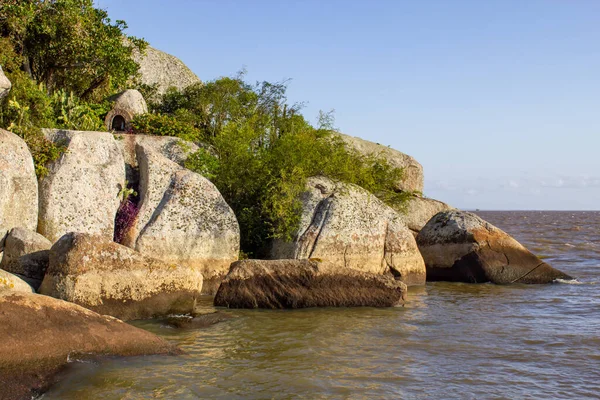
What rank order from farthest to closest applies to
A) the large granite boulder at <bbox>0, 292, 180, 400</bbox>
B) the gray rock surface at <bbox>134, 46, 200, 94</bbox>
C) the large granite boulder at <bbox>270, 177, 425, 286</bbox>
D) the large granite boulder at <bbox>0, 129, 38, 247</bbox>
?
the gray rock surface at <bbox>134, 46, 200, 94</bbox>
the large granite boulder at <bbox>270, 177, 425, 286</bbox>
the large granite boulder at <bbox>0, 129, 38, 247</bbox>
the large granite boulder at <bbox>0, 292, 180, 400</bbox>

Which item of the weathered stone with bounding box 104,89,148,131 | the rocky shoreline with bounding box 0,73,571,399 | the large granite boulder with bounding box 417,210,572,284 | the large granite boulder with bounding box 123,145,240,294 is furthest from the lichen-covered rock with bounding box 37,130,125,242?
the large granite boulder with bounding box 417,210,572,284

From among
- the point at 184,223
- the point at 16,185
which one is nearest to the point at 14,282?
the point at 16,185

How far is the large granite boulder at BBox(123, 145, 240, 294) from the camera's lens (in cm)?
1656

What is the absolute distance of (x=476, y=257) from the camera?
815 inches

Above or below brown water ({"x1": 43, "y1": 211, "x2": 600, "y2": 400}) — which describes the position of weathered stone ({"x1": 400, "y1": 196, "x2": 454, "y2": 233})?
above

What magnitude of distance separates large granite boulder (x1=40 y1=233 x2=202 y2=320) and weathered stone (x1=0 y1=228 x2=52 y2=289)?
854mm

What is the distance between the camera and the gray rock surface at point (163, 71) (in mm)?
32375

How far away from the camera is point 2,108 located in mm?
18375

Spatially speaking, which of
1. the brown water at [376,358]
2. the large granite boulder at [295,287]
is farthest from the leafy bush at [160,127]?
the brown water at [376,358]

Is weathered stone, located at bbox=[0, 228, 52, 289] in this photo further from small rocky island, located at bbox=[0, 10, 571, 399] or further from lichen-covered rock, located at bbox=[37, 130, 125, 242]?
lichen-covered rock, located at bbox=[37, 130, 125, 242]

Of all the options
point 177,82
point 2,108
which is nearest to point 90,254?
point 2,108

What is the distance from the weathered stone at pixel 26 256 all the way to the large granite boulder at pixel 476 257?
12664mm

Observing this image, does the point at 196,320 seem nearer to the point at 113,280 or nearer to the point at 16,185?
the point at 113,280

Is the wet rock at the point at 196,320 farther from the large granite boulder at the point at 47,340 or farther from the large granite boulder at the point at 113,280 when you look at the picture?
the large granite boulder at the point at 47,340
